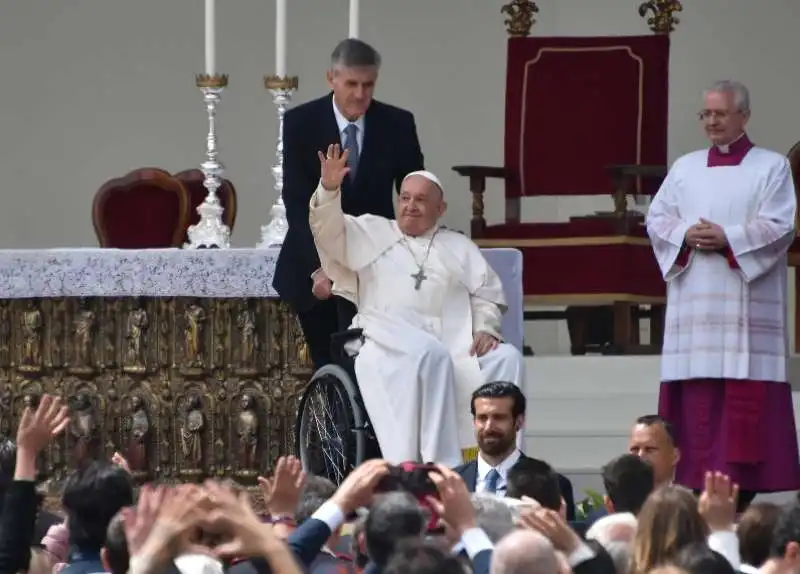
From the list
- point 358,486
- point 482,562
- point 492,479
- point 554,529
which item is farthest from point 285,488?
point 492,479

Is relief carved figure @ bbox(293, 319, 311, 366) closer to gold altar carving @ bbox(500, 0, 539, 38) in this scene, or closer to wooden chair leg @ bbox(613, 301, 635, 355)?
wooden chair leg @ bbox(613, 301, 635, 355)

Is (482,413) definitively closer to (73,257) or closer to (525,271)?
(73,257)

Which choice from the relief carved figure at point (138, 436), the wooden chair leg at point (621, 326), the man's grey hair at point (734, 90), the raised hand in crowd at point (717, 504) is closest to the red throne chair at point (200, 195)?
the wooden chair leg at point (621, 326)

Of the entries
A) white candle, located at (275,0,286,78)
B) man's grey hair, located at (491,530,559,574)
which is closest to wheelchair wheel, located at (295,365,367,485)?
white candle, located at (275,0,286,78)

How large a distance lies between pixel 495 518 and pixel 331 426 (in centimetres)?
325

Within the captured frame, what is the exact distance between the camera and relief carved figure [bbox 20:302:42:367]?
32.8 ft

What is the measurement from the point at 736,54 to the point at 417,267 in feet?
18.6

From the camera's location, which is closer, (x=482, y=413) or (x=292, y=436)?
(x=482, y=413)

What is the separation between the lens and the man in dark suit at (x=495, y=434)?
7.93 meters

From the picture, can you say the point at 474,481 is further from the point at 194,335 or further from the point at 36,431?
the point at 36,431

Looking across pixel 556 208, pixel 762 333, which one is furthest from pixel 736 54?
pixel 762 333

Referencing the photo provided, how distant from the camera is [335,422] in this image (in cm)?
902

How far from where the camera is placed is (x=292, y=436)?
985 centimetres

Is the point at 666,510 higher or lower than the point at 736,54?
lower
